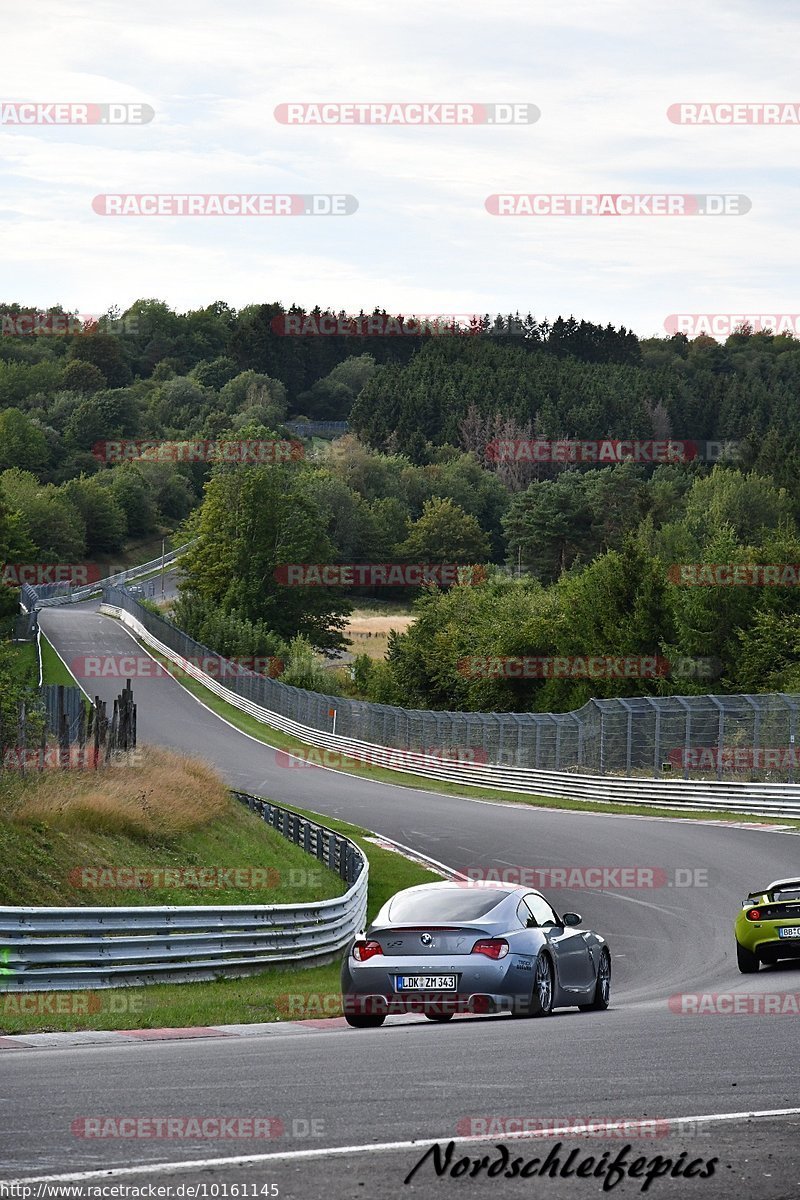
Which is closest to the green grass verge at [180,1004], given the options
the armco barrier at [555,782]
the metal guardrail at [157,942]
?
the metal guardrail at [157,942]

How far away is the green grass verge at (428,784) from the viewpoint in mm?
38656

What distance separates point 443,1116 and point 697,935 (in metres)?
14.7

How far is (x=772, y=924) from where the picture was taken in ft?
56.2

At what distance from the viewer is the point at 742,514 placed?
375 feet

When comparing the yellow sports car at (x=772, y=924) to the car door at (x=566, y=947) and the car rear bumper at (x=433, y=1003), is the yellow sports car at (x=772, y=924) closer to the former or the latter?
the car door at (x=566, y=947)

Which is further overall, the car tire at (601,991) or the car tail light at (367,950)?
the car tire at (601,991)

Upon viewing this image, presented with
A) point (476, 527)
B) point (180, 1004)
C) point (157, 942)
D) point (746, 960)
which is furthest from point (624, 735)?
point (476, 527)

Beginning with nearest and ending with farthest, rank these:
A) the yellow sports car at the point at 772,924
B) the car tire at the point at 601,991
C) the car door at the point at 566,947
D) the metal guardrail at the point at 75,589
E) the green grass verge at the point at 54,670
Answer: the car door at the point at 566,947, the car tire at the point at 601,991, the yellow sports car at the point at 772,924, the green grass verge at the point at 54,670, the metal guardrail at the point at 75,589

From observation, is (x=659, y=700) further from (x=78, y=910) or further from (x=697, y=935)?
(x=78, y=910)

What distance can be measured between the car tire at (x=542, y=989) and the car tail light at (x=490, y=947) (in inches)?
19.9

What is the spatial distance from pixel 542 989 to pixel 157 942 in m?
4.54

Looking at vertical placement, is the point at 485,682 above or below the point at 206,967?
below

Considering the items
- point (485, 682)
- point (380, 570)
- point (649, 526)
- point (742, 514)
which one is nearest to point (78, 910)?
point (485, 682)

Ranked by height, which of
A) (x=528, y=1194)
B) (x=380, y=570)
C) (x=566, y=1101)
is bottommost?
(x=380, y=570)
